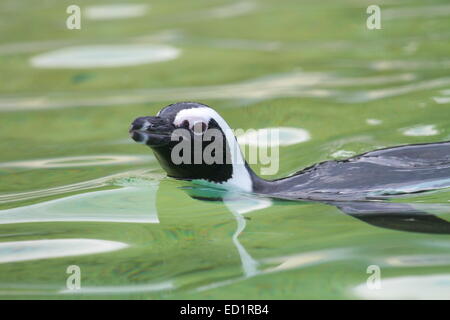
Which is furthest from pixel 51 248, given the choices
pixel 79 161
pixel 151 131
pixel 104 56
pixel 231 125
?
pixel 104 56

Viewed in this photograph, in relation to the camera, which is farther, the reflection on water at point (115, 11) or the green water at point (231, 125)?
the reflection on water at point (115, 11)

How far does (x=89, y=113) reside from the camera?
6000 mm

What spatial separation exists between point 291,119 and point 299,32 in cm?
208

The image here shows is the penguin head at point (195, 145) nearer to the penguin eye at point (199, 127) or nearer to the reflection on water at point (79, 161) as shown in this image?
the penguin eye at point (199, 127)

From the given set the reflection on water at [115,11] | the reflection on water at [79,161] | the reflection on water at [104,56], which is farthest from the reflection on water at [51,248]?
the reflection on water at [115,11]

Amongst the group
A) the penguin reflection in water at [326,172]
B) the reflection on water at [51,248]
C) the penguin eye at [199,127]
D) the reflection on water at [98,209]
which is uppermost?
the penguin eye at [199,127]

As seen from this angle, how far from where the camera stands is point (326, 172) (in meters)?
3.92

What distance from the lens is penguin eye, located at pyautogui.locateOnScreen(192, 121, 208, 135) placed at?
3.72 metres

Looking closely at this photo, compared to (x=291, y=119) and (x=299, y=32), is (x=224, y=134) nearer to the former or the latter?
(x=291, y=119)

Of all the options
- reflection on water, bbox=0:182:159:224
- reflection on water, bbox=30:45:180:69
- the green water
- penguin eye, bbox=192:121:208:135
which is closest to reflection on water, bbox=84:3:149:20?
the green water

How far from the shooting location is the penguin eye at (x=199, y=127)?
3.72m

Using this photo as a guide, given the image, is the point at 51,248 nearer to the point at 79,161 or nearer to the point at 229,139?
the point at 229,139

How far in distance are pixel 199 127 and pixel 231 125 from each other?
176cm
